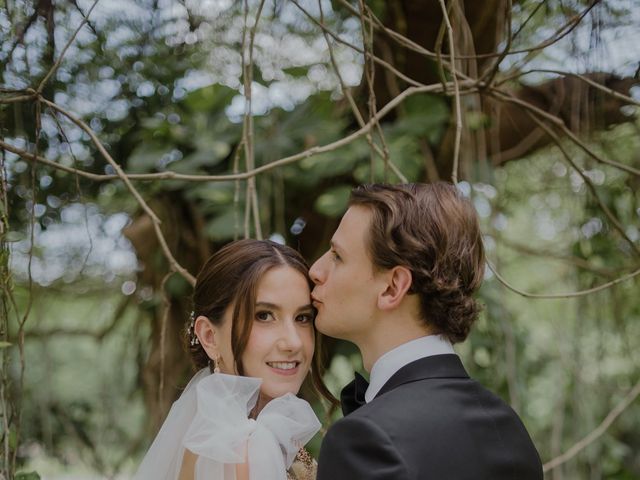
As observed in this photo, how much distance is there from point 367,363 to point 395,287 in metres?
0.21

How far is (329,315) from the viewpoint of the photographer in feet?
6.27

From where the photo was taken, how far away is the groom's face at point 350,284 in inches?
72.9

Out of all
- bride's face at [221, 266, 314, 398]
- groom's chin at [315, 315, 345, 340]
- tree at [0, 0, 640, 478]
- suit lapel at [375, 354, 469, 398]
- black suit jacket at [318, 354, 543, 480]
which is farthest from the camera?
tree at [0, 0, 640, 478]

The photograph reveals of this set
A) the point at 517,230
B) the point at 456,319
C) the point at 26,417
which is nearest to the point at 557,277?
the point at 517,230

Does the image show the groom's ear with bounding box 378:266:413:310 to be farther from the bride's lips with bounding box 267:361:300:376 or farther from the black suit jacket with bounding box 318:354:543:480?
the bride's lips with bounding box 267:361:300:376

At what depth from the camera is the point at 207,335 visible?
7.05ft

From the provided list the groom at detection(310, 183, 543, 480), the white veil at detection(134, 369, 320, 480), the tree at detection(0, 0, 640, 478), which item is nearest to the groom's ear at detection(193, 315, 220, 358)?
the white veil at detection(134, 369, 320, 480)

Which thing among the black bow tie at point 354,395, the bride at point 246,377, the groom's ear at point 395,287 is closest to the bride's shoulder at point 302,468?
the bride at point 246,377

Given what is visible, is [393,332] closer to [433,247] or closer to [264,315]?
[433,247]

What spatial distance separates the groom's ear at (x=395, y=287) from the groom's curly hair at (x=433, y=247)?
0.04 ft

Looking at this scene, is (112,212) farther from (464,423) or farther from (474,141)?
(464,423)

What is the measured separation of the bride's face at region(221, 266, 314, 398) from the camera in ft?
6.61

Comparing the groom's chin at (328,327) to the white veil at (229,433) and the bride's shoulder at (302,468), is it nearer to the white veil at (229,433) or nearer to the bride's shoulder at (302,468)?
the white veil at (229,433)

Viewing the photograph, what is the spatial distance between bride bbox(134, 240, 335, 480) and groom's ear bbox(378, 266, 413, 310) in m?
0.30
